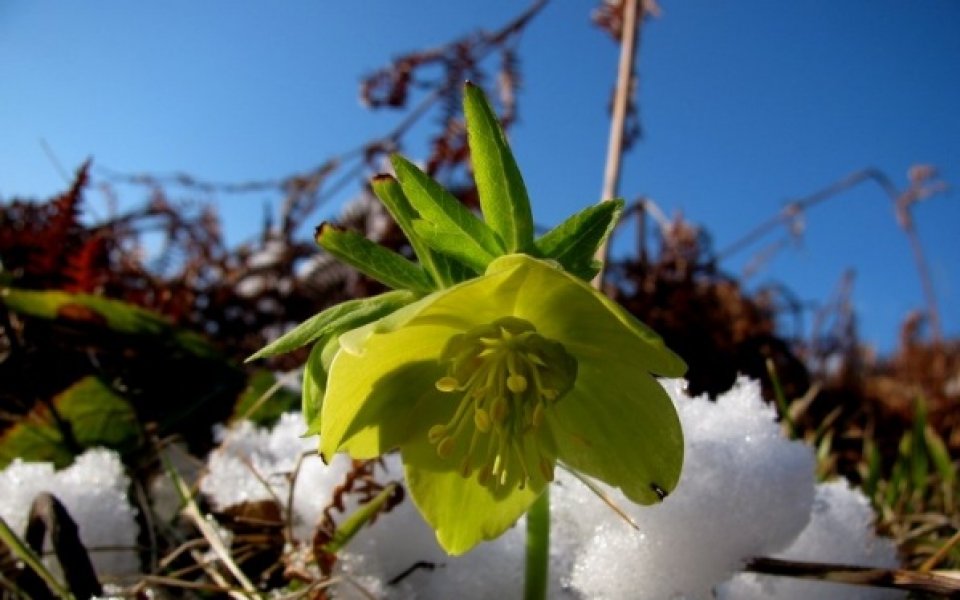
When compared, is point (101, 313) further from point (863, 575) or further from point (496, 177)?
point (863, 575)

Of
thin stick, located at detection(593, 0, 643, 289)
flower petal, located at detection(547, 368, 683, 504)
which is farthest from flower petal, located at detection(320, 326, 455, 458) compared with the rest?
thin stick, located at detection(593, 0, 643, 289)

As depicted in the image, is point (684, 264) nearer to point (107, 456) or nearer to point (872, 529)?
point (872, 529)

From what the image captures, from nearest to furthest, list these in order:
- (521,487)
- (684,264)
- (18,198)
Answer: (521,487) → (18,198) → (684,264)

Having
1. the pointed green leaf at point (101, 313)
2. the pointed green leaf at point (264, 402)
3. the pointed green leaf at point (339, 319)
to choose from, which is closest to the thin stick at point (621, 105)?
the pointed green leaf at point (264, 402)

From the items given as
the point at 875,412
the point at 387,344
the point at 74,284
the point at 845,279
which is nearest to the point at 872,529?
the point at 387,344

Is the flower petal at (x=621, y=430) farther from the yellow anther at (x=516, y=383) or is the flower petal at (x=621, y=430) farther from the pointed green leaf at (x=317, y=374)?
the pointed green leaf at (x=317, y=374)

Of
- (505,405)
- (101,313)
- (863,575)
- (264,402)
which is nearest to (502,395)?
(505,405)

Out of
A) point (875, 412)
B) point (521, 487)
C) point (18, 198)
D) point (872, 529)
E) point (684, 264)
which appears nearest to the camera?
point (521, 487)
